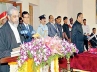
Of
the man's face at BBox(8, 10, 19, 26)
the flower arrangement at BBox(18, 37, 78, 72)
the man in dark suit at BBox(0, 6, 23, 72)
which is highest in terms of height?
the man's face at BBox(8, 10, 19, 26)

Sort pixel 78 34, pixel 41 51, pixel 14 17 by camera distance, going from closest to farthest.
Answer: pixel 41 51
pixel 14 17
pixel 78 34

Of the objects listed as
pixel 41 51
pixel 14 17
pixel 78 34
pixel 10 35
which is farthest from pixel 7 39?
pixel 78 34

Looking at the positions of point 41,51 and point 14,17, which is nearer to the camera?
point 41,51

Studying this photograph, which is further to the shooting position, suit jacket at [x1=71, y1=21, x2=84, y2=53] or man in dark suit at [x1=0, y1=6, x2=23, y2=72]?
suit jacket at [x1=71, y1=21, x2=84, y2=53]

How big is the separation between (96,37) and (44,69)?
783 cm

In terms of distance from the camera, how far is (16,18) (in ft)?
8.54

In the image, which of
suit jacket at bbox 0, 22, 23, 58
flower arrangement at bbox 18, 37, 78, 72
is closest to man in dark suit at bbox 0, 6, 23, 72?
suit jacket at bbox 0, 22, 23, 58

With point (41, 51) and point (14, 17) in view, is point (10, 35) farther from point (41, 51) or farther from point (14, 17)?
point (41, 51)

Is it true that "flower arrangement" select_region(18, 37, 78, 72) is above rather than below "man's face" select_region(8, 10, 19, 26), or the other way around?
below

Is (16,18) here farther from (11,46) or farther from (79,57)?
(79,57)

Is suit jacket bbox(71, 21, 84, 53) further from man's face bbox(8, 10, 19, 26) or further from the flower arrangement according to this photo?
the flower arrangement

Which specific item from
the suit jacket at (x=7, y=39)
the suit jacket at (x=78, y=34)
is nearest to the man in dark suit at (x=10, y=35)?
the suit jacket at (x=7, y=39)

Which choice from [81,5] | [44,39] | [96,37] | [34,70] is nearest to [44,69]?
[34,70]

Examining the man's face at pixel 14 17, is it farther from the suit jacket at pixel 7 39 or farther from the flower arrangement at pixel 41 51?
the flower arrangement at pixel 41 51
